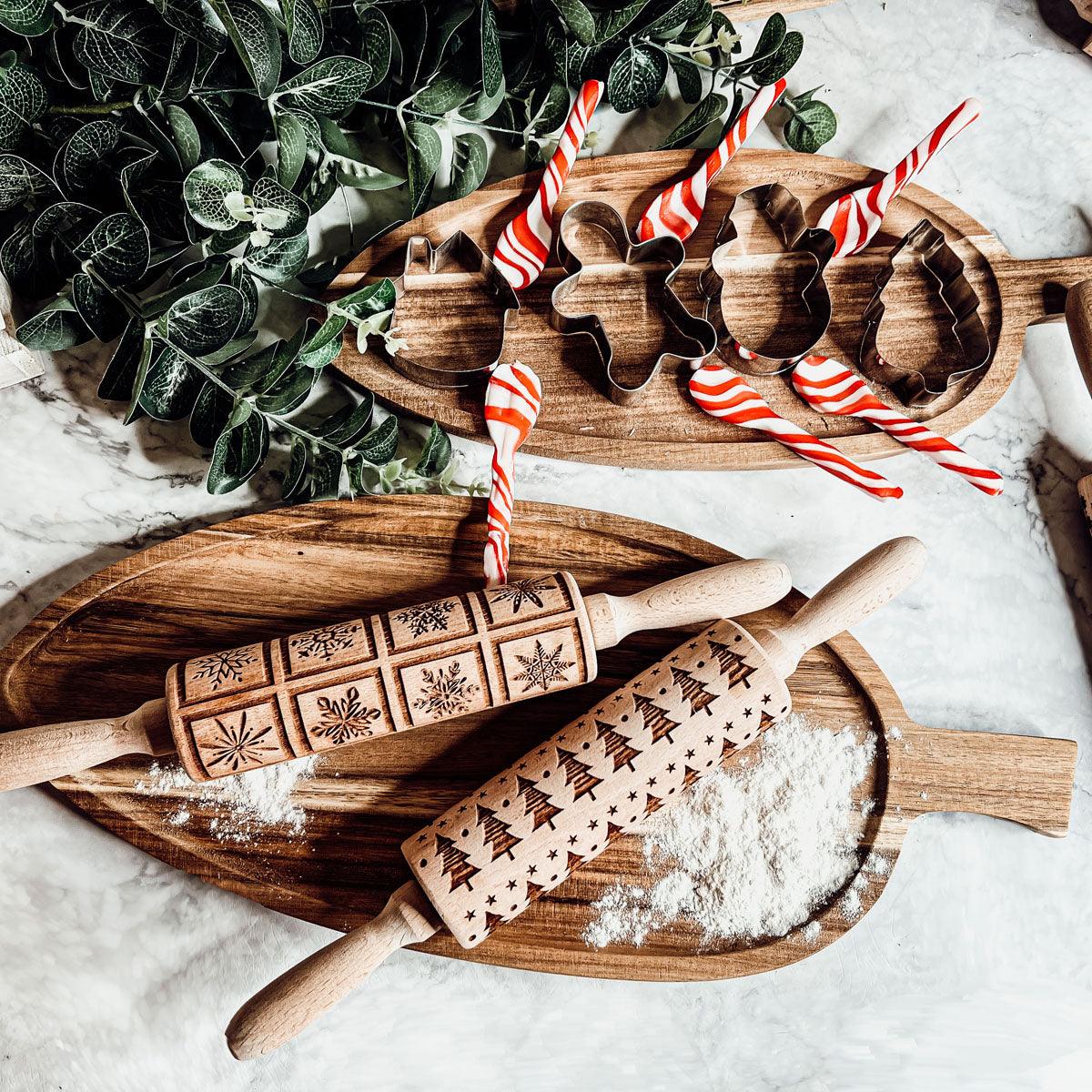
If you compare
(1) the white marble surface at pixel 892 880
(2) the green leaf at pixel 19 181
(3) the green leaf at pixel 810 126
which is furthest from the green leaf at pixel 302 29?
(3) the green leaf at pixel 810 126

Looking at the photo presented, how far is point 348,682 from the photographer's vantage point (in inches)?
25.4

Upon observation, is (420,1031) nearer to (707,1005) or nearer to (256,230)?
(707,1005)

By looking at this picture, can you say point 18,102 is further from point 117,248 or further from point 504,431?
point 504,431

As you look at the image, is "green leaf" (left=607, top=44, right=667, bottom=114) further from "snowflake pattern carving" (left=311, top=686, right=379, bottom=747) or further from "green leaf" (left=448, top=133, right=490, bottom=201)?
"snowflake pattern carving" (left=311, top=686, right=379, bottom=747)

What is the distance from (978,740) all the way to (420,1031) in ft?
2.02

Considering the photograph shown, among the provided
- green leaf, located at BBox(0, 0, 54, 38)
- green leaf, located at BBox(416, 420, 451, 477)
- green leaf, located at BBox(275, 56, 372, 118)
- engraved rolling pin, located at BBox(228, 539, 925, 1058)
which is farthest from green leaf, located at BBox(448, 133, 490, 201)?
engraved rolling pin, located at BBox(228, 539, 925, 1058)

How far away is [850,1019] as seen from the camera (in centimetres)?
85

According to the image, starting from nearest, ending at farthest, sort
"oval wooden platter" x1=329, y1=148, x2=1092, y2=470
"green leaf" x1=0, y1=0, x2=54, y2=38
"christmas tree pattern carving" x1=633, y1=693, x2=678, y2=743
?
1. "green leaf" x1=0, y1=0, x2=54, y2=38
2. "christmas tree pattern carving" x1=633, y1=693, x2=678, y2=743
3. "oval wooden platter" x1=329, y1=148, x2=1092, y2=470

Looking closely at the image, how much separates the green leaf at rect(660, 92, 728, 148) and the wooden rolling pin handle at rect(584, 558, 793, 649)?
1.41 feet

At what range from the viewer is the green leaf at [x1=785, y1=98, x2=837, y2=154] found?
→ 0.83 metres

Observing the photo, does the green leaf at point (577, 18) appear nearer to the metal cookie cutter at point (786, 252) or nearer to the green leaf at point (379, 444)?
the metal cookie cutter at point (786, 252)

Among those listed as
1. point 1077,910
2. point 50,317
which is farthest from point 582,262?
point 1077,910

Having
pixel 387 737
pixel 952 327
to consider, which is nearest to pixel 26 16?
pixel 387 737

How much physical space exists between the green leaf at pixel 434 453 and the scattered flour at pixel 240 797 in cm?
28
